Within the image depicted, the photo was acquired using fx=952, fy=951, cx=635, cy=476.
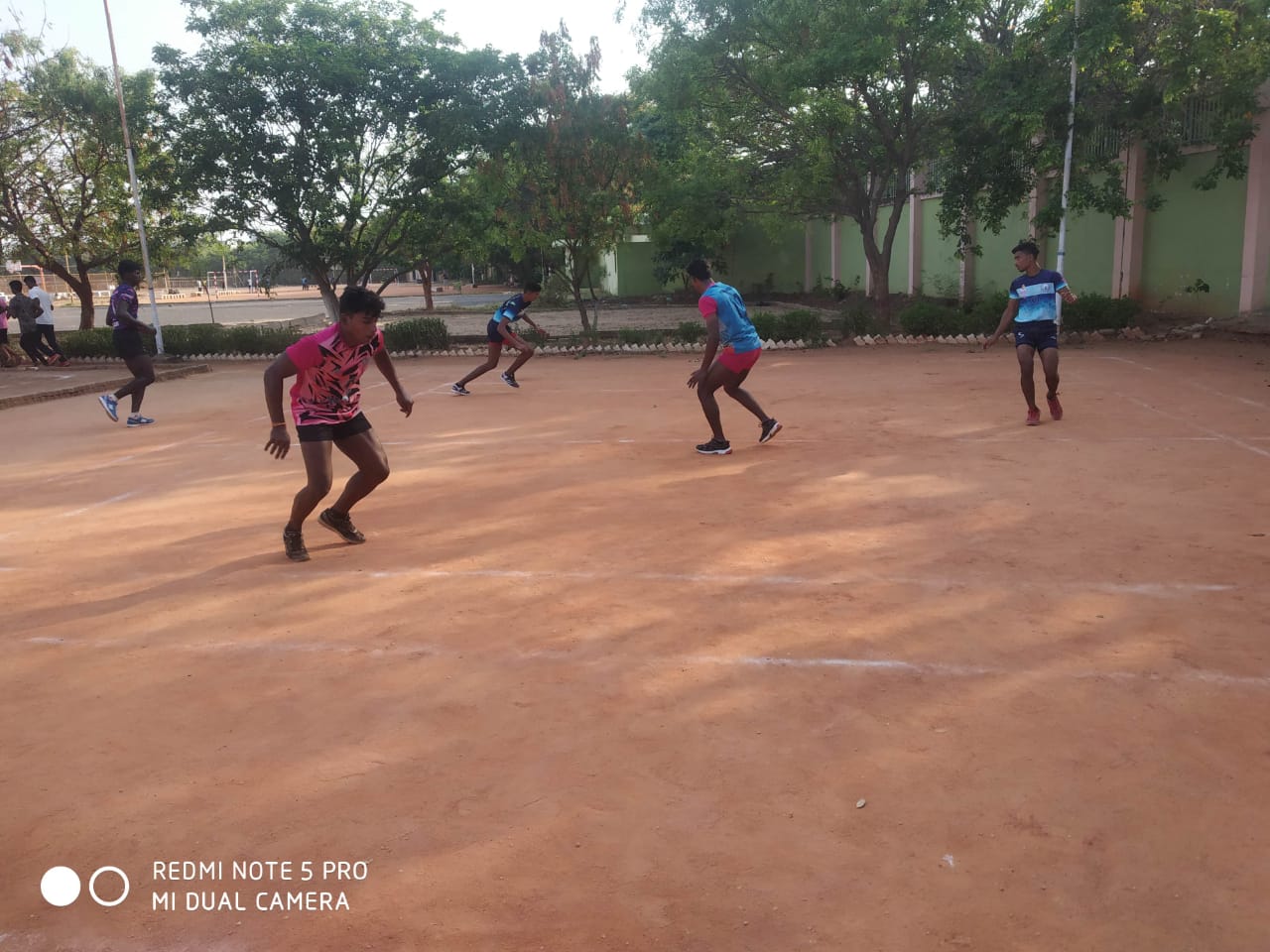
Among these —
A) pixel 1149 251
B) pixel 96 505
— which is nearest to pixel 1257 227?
pixel 1149 251

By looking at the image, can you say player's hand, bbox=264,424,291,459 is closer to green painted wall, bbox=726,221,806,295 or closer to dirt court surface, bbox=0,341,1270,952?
dirt court surface, bbox=0,341,1270,952

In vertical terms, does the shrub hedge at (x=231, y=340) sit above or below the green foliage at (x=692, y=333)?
above

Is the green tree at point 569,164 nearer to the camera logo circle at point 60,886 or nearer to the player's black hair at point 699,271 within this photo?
the player's black hair at point 699,271

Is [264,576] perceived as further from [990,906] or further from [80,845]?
[990,906]

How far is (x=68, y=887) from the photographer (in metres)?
2.76

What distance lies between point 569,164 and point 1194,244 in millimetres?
11355

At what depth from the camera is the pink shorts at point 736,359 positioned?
8086mm

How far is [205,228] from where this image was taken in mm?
18734

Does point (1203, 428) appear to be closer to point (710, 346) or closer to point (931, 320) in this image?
point (710, 346)

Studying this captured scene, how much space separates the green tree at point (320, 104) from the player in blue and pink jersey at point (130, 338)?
25.9 ft

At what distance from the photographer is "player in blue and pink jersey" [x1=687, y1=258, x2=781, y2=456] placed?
7941 mm

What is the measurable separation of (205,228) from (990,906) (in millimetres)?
19669

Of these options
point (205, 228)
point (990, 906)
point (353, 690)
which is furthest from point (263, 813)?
point (205, 228)

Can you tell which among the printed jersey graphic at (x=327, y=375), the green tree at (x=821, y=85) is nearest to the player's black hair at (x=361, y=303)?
the printed jersey graphic at (x=327, y=375)
